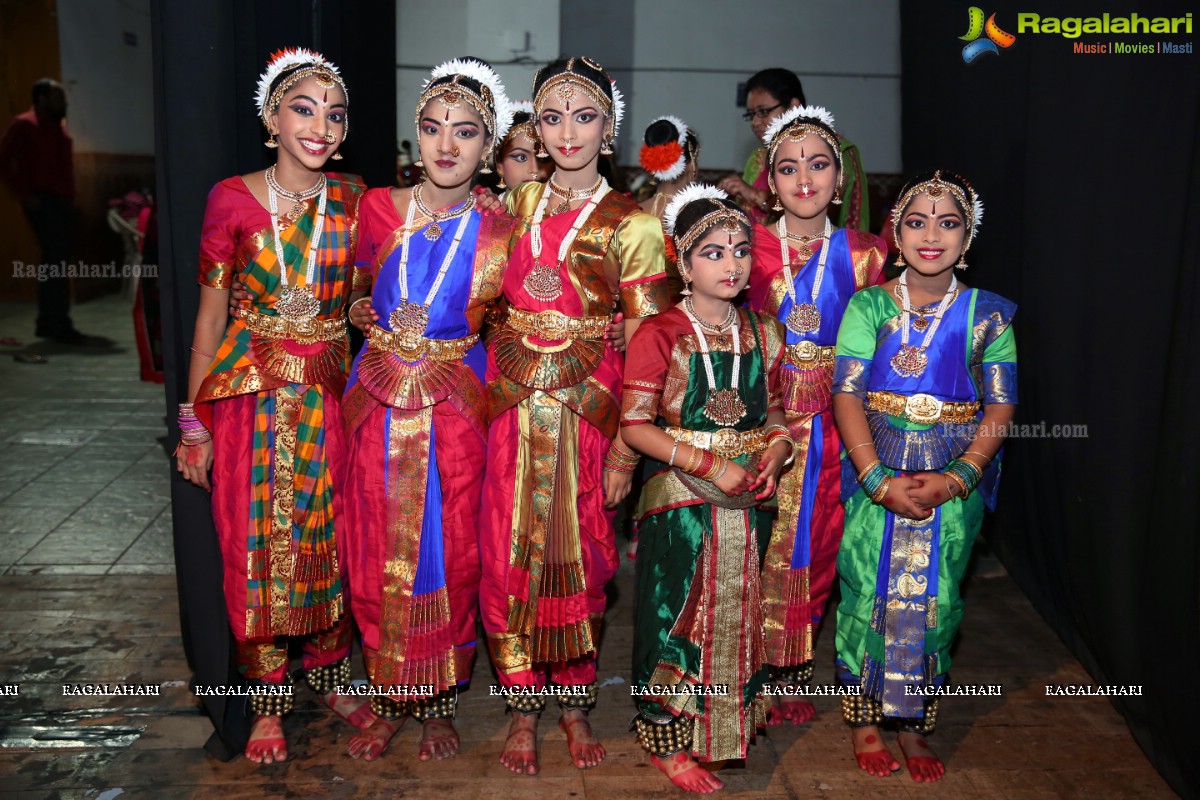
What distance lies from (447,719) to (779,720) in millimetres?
979

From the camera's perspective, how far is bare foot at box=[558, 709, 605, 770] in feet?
9.78

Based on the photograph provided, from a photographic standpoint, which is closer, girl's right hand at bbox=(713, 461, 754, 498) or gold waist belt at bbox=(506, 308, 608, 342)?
girl's right hand at bbox=(713, 461, 754, 498)

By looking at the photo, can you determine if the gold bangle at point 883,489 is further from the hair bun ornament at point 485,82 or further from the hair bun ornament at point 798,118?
the hair bun ornament at point 485,82

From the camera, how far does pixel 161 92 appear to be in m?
2.78

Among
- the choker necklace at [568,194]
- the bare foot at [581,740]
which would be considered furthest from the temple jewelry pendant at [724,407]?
the bare foot at [581,740]

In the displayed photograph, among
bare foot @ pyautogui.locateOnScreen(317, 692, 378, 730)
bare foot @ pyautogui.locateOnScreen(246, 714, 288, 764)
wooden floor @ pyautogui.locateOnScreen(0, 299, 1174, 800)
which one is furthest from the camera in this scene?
bare foot @ pyautogui.locateOnScreen(317, 692, 378, 730)

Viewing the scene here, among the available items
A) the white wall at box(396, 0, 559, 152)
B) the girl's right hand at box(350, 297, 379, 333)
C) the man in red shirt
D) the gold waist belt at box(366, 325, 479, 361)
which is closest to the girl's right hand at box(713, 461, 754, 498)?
the gold waist belt at box(366, 325, 479, 361)

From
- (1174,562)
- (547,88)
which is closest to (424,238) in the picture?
(547,88)

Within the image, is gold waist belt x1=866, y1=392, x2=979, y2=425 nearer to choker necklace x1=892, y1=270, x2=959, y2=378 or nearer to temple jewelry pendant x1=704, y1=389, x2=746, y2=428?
choker necklace x1=892, y1=270, x2=959, y2=378

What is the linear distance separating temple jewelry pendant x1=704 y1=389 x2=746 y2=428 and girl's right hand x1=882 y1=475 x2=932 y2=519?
0.46 metres

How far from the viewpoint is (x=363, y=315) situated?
2859 millimetres

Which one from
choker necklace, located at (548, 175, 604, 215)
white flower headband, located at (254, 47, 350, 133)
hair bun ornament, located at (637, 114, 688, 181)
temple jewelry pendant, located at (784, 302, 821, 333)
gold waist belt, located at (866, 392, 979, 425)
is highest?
white flower headband, located at (254, 47, 350, 133)

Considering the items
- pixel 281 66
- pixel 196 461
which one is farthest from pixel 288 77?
pixel 196 461

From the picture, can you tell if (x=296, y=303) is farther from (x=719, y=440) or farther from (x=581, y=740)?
(x=581, y=740)
